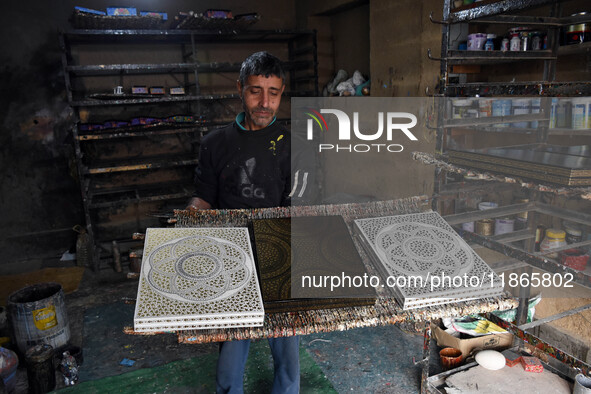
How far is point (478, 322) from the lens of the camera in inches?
100

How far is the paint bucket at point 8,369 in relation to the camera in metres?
2.36

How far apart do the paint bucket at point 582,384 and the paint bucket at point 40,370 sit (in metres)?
2.66

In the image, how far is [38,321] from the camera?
2613 millimetres

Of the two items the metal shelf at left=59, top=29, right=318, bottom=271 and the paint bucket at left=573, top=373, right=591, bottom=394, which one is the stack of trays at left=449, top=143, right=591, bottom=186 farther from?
the metal shelf at left=59, top=29, right=318, bottom=271

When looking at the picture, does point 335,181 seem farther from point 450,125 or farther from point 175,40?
point 450,125

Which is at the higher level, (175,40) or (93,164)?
(175,40)

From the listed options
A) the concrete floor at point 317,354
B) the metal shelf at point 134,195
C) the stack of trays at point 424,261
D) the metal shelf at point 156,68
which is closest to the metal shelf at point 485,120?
the stack of trays at point 424,261

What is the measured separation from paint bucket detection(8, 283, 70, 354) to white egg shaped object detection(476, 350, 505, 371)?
253 cm

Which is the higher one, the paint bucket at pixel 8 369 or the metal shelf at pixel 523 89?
the metal shelf at pixel 523 89

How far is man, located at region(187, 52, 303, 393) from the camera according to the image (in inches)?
72.1

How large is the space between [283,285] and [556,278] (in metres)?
2.41

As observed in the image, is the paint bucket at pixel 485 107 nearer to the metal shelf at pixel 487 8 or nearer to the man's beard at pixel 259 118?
the metal shelf at pixel 487 8

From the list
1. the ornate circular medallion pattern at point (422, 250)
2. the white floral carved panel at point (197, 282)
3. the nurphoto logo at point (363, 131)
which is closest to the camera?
the white floral carved panel at point (197, 282)

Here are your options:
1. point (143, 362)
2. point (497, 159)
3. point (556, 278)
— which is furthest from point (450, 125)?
point (143, 362)
